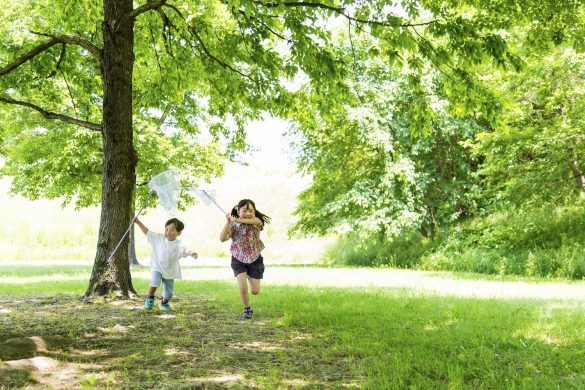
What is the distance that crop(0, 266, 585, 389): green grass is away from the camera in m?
4.90

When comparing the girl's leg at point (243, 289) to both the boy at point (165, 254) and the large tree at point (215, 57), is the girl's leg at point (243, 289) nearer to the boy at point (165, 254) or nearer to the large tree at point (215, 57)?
the boy at point (165, 254)

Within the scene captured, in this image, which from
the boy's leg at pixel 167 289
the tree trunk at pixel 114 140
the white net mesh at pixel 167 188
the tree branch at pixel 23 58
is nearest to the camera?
→ the white net mesh at pixel 167 188

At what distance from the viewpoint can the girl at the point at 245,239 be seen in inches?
339

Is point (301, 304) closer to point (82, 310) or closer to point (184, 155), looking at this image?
point (82, 310)

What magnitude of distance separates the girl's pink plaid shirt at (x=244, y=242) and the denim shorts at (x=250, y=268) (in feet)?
0.26

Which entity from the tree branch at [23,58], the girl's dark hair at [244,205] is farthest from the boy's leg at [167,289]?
the tree branch at [23,58]

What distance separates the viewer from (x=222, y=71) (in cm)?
1184

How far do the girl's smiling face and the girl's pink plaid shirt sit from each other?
17cm

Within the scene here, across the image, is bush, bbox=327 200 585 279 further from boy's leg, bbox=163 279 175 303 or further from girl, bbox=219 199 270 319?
boy's leg, bbox=163 279 175 303

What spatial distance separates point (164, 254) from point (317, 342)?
354 cm

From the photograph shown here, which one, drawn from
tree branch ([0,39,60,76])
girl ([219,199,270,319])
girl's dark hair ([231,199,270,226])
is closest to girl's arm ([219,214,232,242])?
A: girl ([219,199,270,319])

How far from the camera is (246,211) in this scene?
860 cm

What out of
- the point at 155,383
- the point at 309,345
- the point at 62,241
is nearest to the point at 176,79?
the point at 309,345

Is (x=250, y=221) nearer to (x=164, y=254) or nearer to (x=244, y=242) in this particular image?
(x=244, y=242)
